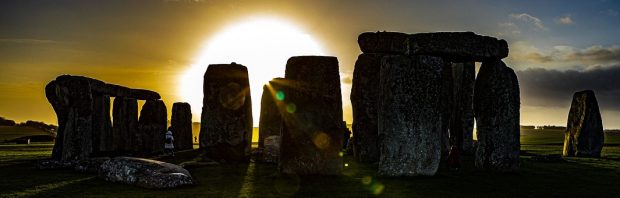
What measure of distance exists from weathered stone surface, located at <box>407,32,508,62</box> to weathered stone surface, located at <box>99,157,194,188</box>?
18.0ft

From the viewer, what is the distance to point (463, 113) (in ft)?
64.8

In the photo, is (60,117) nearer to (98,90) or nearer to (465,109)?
(98,90)

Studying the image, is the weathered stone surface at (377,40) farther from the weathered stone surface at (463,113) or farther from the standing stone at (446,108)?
the weathered stone surface at (463,113)

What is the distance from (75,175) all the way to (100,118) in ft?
30.6

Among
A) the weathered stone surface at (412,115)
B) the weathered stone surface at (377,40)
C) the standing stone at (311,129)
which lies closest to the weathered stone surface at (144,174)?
the standing stone at (311,129)

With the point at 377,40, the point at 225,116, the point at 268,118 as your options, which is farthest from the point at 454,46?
the point at 268,118

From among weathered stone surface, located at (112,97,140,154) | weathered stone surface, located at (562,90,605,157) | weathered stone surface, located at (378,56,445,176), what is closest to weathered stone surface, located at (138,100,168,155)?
weathered stone surface, located at (112,97,140,154)

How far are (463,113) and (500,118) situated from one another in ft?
21.8

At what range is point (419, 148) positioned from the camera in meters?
11.4

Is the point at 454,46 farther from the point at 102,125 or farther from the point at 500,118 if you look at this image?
the point at 102,125

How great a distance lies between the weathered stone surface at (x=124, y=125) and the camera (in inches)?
883

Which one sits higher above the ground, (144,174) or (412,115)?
(412,115)

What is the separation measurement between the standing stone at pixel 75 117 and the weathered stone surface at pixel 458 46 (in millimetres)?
9842

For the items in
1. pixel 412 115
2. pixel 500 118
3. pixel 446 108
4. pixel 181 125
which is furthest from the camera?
pixel 181 125
